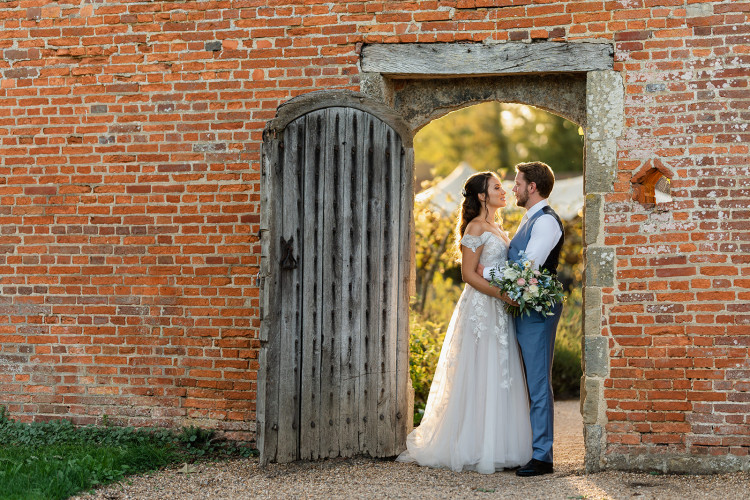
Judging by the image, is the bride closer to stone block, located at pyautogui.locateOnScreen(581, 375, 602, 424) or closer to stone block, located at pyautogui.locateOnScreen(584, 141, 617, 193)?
stone block, located at pyautogui.locateOnScreen(581, 375, 602, 424)

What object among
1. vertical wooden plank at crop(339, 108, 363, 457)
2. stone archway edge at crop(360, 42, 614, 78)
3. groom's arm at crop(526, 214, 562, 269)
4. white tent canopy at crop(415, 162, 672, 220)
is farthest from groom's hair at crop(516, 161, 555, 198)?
white tent canopy at crop(415, 162, 672, 220)

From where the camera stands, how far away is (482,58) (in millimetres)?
5773

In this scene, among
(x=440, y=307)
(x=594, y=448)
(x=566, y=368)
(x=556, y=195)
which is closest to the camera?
(x=594, y=448)

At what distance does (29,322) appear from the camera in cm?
652

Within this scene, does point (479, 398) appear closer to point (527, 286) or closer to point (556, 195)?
point (527, 286)

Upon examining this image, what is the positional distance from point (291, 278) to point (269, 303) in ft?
0.76

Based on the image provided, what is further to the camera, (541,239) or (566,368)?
(566,368)

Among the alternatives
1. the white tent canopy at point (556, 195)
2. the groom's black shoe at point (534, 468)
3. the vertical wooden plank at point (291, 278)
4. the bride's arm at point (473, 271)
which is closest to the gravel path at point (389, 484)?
the groom's black shoe at point (534, 468)

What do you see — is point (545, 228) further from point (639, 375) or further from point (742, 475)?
point (742, 475)

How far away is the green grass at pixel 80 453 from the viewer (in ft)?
16.3

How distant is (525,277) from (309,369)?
162 cm

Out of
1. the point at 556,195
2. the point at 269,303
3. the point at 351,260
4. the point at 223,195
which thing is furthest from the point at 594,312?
the point at 556,195

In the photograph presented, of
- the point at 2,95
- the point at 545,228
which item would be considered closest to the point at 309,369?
the point at 545,228

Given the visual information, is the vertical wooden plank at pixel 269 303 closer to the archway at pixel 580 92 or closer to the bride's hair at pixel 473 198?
the archway at pixel 580 92
